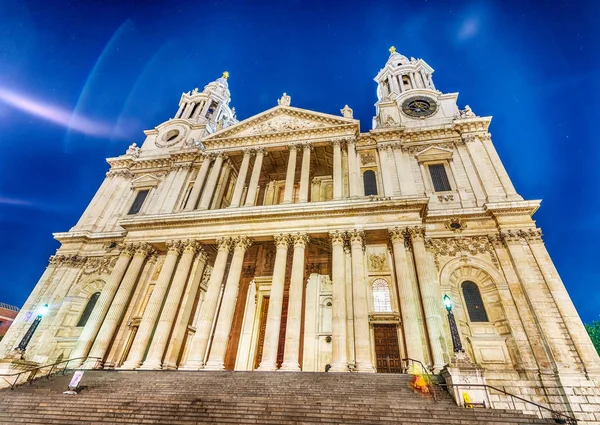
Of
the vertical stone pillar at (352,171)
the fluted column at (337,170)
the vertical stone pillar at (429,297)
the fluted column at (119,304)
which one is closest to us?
the vertical stone pillar at (429,297)

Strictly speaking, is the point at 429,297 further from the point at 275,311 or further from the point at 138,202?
the point at 138,202

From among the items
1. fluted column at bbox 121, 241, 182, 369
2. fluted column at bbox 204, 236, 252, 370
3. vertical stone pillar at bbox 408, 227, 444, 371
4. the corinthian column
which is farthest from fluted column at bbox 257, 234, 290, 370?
vertical stone pillar at bbox 408, 227, 444, 371

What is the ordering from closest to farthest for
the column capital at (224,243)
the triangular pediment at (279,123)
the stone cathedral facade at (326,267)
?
the stone cathedral facade at (326,267), the column capital at (224,243), the triangular pediment at (279,123)

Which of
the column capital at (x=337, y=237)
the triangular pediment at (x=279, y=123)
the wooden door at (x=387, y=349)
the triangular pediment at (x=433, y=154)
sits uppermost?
the triangular pediment at (x=279, y=123)

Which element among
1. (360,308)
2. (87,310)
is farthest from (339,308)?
(87,310)

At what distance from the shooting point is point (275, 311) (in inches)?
615

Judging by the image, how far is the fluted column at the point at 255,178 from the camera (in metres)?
20.7

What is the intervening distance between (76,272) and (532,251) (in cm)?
2933

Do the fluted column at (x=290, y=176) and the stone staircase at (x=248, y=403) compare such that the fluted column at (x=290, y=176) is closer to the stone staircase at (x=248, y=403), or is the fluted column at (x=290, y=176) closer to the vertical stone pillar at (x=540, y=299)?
the stone staircase at (x=248, y=403)

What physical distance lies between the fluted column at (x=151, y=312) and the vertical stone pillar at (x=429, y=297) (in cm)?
1403

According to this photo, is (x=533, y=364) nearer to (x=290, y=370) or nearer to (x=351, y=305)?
(x=351, y=305)

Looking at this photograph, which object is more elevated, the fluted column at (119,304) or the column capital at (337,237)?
the column capital at (337,237)

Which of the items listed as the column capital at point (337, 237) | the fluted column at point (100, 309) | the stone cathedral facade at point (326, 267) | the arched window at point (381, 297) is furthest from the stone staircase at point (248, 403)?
the column capital at point (337, 237)

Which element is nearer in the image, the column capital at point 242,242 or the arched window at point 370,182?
the column capital at point 242,242
